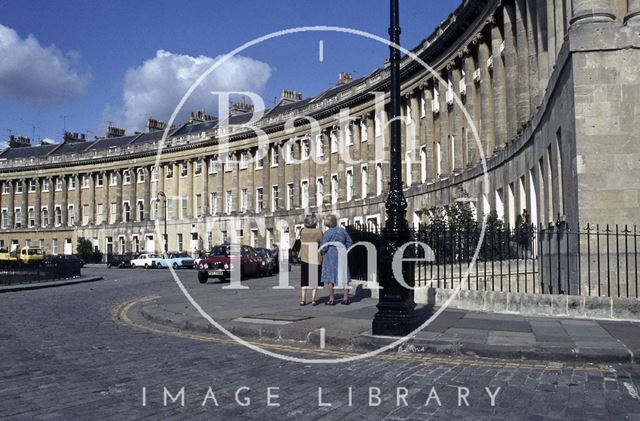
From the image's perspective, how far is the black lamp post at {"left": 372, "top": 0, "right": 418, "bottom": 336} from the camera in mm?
10766

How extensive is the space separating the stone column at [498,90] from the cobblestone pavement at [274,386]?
88.9 feet

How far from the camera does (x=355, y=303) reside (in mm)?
16469

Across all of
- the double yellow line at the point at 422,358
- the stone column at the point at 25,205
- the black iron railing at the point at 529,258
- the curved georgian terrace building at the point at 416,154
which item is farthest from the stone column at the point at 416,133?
the stone column at the point at 25,205

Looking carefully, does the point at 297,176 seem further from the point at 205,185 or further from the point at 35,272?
the point at 35,272

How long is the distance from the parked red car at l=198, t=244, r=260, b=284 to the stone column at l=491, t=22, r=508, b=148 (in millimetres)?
13664

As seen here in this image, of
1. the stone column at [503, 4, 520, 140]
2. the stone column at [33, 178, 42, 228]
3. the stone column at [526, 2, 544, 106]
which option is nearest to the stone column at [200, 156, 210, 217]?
the stone column at [33, 178, 42, 228]

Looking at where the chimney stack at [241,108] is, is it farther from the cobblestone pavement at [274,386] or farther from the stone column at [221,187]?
the cobblestone pavement at [274,386]

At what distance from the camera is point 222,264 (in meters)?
30.2

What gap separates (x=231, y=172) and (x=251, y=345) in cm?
6894

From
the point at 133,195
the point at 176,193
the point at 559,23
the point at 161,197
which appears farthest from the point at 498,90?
the point at 133,195

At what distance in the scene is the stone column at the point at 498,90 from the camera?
115 feet

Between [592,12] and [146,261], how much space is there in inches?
2175

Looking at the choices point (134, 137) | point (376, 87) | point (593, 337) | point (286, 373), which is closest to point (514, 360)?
point (593, 337)

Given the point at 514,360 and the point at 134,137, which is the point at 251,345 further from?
the point at 134,137
